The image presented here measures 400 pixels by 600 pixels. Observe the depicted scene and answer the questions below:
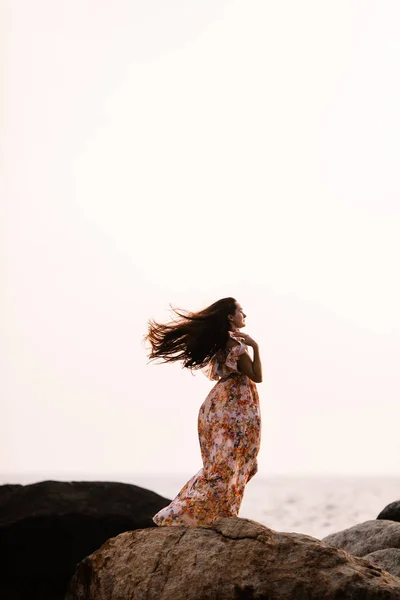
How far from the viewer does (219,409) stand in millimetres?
9914

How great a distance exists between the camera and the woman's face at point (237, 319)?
10.2 metres

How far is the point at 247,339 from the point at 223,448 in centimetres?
110

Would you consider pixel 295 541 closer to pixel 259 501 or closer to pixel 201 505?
pixel 201 505

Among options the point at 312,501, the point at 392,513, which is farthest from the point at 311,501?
the point at 392,513

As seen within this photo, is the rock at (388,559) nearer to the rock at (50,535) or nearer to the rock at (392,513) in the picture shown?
the rock at (392,513)

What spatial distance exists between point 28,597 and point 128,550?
7.18 ft

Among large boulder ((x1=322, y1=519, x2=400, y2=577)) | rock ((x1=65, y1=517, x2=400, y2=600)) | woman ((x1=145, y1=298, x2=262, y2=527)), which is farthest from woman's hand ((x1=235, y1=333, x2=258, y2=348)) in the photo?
large boulder ((x1=322, y1=519, x2=400, y2=577))

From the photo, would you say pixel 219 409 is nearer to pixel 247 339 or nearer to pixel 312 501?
pixel 247 339

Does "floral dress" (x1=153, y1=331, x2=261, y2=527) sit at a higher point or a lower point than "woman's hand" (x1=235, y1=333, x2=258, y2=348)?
lower

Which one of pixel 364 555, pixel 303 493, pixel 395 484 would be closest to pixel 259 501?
pixel 303 493

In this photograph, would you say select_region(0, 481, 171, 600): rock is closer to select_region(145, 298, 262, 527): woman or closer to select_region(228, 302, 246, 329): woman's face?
select_region(145, 298, 262, 527): woman

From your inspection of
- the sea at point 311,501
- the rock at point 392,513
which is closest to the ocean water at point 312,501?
the sea at point 311,501

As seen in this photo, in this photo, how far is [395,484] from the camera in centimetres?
6294

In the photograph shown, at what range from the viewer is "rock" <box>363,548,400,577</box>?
34.1ft
